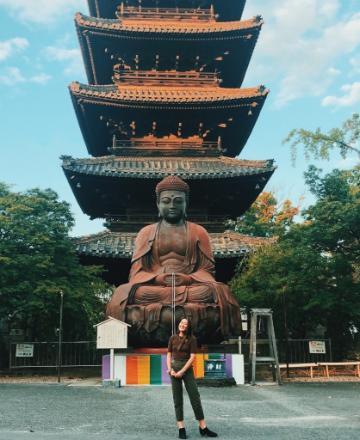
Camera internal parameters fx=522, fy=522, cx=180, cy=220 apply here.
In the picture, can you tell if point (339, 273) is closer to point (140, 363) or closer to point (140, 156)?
point (140, 363)

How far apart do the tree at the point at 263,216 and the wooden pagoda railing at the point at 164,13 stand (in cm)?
1271

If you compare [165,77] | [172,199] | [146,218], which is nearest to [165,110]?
[165,77]

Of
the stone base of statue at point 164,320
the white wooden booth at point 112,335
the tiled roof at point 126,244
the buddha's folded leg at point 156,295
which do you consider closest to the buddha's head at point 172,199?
the buddha's folded leg at point 156,295

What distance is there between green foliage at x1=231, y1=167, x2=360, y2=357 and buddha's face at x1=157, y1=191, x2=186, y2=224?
150 inches

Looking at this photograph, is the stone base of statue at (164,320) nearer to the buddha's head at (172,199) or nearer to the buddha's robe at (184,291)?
the buddha's robe at (184,291)

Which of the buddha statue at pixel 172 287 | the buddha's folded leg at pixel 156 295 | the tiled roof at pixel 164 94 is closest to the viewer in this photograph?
the buddha statue at pixel 172 287

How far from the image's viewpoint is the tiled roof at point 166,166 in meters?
17.0

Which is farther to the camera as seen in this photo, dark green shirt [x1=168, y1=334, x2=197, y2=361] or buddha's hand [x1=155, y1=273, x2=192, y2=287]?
buddha's hand [x1=155, y1=273, x2=192, y2=287]

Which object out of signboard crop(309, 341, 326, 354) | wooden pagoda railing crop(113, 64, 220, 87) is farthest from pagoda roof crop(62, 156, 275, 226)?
signboard crop(309, 341, 326, 354)

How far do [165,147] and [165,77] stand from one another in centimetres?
315

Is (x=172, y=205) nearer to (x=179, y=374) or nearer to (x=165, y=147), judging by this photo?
(x=165, y=147)

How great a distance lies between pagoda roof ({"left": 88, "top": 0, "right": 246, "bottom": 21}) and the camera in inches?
853

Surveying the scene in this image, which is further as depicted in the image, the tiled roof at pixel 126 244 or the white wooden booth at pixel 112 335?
the tiled roof at pixel 126 244

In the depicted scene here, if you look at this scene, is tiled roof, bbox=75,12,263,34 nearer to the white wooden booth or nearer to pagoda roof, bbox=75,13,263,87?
pagoda roof, bbox=75,13,263,87
